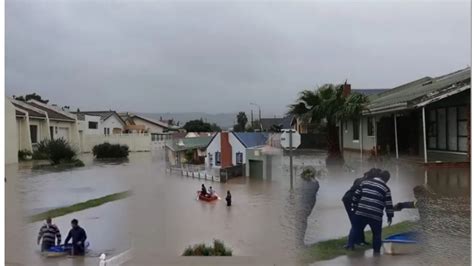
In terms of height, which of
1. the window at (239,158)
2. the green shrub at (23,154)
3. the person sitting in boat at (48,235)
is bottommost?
the person sitting in boat at (48,235)

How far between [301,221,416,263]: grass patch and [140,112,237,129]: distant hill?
3.25 ft

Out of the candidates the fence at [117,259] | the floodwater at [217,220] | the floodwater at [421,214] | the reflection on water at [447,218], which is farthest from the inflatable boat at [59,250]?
the reflection on water at [447,218]

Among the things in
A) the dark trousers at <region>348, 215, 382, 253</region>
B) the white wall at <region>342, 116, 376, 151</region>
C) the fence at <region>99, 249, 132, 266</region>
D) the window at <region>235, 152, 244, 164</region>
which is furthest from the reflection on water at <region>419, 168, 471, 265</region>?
the fence at <region>99, 249, 132, 266</region>

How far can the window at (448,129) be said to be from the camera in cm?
329

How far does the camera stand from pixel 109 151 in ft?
11.7

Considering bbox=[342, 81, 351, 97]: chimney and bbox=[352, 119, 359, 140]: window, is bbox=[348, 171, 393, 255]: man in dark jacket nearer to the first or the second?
bbox=[352, 119, 359, 140]: window

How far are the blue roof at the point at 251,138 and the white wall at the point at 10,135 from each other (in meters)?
1.41

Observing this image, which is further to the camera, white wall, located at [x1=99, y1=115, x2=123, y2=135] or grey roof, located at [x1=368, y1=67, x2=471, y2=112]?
white wall, located at [x1=99, y1=115, x2=123, y2=135]

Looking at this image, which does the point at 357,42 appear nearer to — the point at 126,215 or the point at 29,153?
the point at 126,215

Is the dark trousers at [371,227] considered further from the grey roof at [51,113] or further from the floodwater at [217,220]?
the grey roof at [51,113]

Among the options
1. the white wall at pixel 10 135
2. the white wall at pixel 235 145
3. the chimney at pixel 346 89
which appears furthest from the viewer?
the white wall at pixel 235 145

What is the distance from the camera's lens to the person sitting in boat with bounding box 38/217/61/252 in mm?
3422

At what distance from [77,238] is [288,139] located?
60.0 inches

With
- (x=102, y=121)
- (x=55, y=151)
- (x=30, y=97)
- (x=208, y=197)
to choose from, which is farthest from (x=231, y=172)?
(x=30, y=97)
